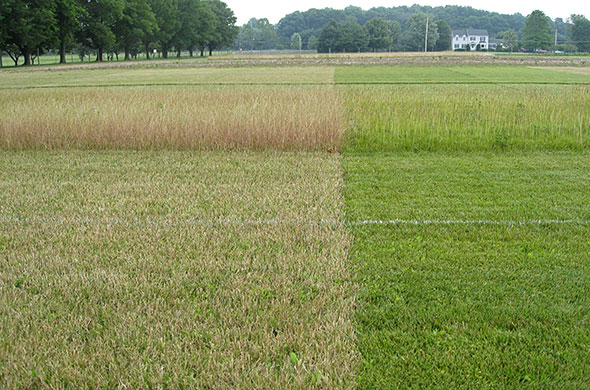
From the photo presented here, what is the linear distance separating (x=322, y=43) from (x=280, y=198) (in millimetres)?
108590

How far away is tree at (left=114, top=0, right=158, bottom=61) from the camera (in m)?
70.8

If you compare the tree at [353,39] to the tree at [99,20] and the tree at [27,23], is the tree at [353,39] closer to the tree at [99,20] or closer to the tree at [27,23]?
the tree at [99,20]

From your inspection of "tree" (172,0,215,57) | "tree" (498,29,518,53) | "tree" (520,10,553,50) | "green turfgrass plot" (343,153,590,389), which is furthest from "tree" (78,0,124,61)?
"tree" (520,10,553,50)

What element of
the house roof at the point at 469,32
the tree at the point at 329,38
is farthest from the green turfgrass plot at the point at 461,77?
the house roof at the point at 469,32

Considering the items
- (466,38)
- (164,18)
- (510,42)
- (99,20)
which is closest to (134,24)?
(99,20)

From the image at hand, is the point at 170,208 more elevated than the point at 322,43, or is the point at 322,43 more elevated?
the point at 322,43

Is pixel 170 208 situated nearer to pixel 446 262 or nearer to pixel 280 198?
pixel 280 198

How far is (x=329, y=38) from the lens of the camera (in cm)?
10919

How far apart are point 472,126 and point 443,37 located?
409 ft

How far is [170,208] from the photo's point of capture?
5855 millimetres

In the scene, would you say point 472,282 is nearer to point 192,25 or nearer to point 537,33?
point 192,25

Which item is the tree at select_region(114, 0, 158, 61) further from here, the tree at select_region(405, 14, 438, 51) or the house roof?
the house roof

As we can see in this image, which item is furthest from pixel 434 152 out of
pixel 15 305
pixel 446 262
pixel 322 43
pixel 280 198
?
pixel 322 43

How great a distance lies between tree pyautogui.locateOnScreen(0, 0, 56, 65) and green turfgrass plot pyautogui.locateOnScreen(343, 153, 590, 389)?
56610 millimetres
